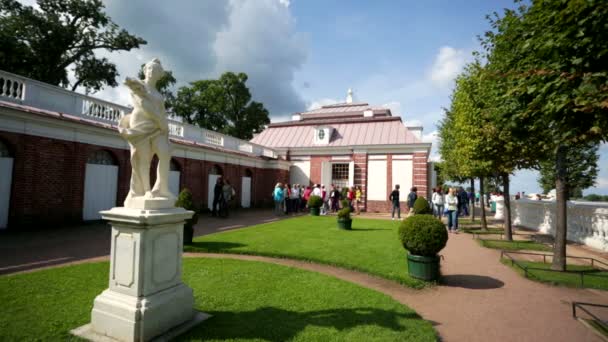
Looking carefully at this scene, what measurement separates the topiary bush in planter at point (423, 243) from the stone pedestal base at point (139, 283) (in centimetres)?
409

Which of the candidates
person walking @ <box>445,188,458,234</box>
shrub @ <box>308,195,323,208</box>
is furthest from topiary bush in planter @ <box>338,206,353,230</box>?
shrub @ <box>308,195,323,208</box>

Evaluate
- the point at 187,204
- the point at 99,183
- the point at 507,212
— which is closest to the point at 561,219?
the point at 507,212

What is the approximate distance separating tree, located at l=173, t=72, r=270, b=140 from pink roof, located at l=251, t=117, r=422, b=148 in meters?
10.3

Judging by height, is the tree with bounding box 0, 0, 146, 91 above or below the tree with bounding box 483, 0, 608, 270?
above

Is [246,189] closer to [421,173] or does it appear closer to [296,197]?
[296,197]

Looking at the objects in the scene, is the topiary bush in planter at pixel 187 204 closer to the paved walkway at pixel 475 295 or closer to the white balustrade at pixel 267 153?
the paved walkway at pixel 475 295

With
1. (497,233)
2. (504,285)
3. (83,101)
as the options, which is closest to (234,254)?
(504,285)

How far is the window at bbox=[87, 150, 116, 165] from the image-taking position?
35.6 feet

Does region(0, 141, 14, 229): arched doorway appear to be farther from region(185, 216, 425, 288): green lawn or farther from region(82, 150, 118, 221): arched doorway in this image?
region(185, 216, 425, 288): green lawn

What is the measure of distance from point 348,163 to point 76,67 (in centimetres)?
2364

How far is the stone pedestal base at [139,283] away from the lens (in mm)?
3148

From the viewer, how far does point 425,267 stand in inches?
219

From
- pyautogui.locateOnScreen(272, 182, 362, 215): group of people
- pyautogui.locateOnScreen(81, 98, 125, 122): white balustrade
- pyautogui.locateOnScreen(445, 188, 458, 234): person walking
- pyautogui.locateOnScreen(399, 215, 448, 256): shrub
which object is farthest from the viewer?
pyautogui.locateOnScreen(272, 182, 362, 215): group of people

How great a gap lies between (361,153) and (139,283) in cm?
1930
